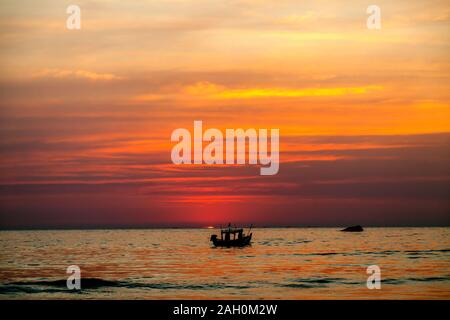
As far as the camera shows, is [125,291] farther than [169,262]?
No

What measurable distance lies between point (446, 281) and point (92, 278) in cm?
2821

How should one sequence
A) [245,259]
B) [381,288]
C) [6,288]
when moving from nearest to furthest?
1. [381,288]
2. [6,288]
3. [245,259]

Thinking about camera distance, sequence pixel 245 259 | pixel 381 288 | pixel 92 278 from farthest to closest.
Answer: pixel 245 259
pixel 92 278
pixel 381 288

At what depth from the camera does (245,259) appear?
7150cm
